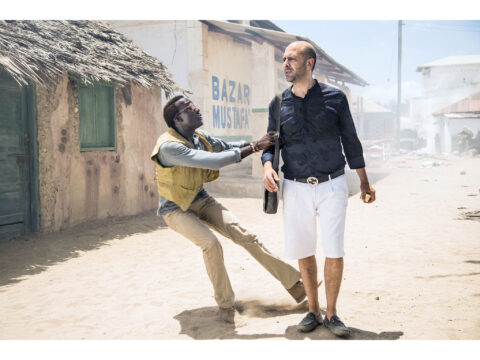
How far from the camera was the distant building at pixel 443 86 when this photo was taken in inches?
1232

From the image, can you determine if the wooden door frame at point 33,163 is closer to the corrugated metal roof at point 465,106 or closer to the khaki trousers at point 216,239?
the khaki trousers at point 216,239

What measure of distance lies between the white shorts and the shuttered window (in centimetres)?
539

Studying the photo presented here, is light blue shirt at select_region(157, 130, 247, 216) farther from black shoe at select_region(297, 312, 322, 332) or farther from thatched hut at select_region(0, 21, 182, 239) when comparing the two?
thatched hut at select_region(0, 21, 182, 239)

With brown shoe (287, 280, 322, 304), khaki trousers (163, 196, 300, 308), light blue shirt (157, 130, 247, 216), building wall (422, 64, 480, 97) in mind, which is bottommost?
brown shoe (287, 280, 322, 304)

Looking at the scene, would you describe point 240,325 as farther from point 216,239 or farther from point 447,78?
point 447,78

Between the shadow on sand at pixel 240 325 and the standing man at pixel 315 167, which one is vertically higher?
the standing man at pixel 315 167

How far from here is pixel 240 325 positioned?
12.0ft

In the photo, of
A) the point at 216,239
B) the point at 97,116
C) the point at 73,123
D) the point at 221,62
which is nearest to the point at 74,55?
the point at 73,123

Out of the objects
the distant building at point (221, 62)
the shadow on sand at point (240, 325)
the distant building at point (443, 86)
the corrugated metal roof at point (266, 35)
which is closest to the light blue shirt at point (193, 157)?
the shadow on sand at point (240, 325)

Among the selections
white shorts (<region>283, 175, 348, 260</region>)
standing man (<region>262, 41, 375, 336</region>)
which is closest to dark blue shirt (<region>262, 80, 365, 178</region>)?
standing man (<region>262, 41, 375, 336</region>)

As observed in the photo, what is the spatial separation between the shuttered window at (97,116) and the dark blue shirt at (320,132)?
538 cm

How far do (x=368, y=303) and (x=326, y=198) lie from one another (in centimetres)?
130

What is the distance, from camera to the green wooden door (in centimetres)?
659

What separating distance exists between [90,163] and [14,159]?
1.37 meters
